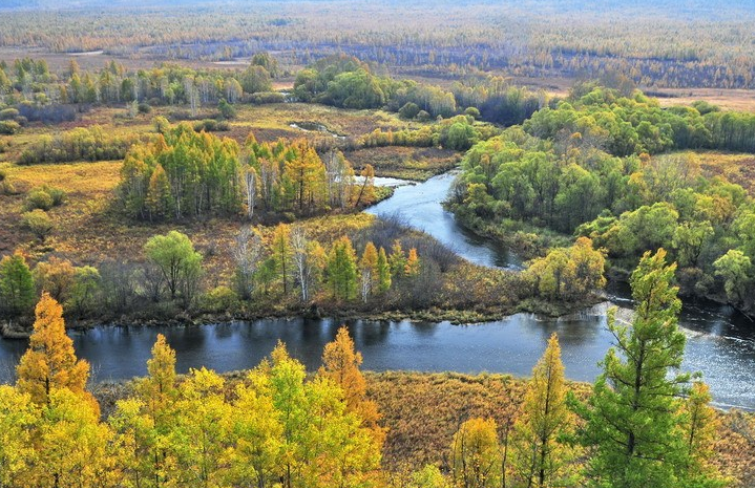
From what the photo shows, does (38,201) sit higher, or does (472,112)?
(472,112)

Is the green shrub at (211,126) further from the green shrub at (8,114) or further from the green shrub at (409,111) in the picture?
the green shrub at (409,111)

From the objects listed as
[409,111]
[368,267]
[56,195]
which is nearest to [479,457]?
[368,267]

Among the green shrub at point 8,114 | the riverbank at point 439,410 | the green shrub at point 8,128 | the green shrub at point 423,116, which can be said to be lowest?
the riverbank at point 439,410

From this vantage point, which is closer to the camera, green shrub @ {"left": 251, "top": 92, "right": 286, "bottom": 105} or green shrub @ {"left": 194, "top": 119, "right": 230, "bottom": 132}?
green shrub @ {"left": 194, "top": 119, "right": 230, "bottom": 132}

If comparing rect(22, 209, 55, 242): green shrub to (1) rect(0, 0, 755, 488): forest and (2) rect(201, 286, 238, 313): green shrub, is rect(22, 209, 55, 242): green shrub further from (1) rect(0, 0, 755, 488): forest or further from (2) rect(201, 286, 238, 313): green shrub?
(2) rect(201, 286, 238, 313): green shrub

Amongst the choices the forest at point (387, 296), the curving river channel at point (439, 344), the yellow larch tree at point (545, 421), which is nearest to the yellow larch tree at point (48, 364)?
the forest at point (387, 296)

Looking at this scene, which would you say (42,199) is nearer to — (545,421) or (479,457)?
(479,457)

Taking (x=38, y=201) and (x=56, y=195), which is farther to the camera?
(x=56, y=195)

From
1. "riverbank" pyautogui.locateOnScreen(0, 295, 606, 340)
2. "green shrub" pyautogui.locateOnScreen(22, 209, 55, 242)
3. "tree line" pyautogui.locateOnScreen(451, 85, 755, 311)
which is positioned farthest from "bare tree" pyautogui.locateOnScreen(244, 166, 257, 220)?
"tree line" pyautogui.locateOnScreen(451, 85, 755, 311)

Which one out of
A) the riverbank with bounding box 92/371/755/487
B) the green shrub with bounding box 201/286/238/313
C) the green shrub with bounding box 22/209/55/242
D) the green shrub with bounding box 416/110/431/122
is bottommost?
the riverbank with bounding box 92/371/755/487
